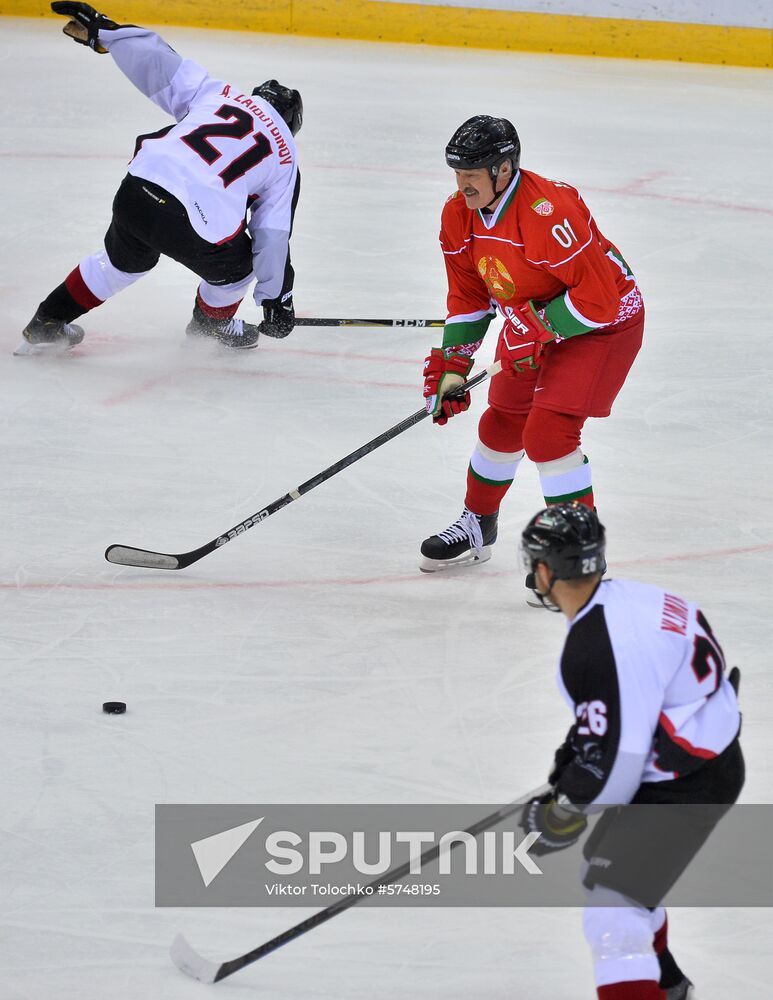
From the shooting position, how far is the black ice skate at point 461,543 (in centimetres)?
314

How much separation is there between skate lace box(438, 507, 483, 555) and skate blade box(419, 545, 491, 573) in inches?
0.9

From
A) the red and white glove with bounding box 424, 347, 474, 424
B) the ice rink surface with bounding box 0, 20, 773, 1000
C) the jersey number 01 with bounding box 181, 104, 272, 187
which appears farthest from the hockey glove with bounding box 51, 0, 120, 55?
the red and white glove with bounding box 424, 347, 474, 424

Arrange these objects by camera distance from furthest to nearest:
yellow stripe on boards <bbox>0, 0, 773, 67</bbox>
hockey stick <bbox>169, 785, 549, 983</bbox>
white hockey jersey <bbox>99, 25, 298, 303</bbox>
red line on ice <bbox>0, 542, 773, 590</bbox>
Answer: yellow stripe on boards <bbox>0, 0, 773, 67</bbox>, white hockey jersey <bbox>99, 25, 298, 303</bbox>, red line on ice <bbox>0, 542, 773, 590</bbox>, hockey stick <bbox>169, 785, 549, 983</bbox>

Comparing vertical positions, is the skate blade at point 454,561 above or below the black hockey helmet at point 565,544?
below

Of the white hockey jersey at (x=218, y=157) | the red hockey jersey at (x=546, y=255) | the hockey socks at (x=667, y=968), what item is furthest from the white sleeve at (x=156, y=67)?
the hockey socks at (x=667, y=968)

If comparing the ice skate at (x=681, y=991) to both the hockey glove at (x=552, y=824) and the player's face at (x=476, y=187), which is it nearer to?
the hockey glove at (x=552, y=824)

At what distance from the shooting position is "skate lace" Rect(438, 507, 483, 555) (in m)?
3.16

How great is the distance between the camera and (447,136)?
23.3ft

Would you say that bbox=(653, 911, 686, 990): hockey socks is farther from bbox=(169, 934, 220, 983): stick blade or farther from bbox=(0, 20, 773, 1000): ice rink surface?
bbox=(169, 934, 220, 983): stick blade

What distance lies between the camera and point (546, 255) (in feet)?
9.03

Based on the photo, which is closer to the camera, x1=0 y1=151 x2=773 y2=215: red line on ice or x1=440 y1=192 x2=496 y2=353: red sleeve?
x1=440 y1=192 x2=496 y2=353: red sleeve

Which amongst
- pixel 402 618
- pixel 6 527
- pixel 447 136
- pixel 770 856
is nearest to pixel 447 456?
pixel 402 618

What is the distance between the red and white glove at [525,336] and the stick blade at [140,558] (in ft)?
2.89

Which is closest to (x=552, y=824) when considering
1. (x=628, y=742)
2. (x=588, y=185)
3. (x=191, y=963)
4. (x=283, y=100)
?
(x=628, y=742)
